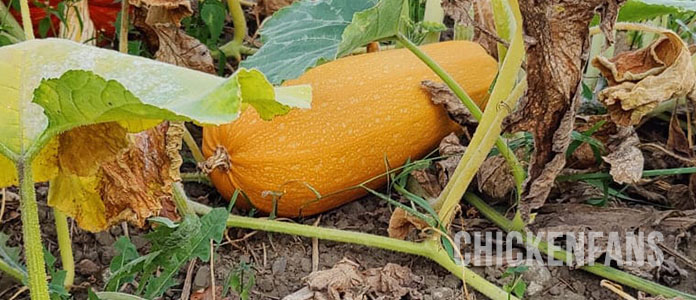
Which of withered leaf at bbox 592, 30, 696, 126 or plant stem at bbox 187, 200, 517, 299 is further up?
withered leaf at bbox 592, 30, 696, 126

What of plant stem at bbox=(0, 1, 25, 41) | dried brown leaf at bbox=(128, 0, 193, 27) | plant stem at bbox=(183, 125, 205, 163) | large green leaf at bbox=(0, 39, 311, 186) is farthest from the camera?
plant stem at bbox=(0, 1, 25, 41)

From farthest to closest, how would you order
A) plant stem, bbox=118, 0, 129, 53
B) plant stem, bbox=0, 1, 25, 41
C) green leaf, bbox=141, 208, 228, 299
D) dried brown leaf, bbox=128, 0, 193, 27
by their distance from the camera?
plant stem, bbox=0, 1, 25, 41, plant stem, bbox=118, 0, 129, 53, dried brown leaf, bbox=128, 0, 193, 27, green leaf, bbox=141, 208, 228, 299

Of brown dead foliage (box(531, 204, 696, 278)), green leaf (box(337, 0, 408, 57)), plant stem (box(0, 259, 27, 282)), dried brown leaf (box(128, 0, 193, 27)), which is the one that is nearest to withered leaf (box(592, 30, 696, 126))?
brown dead foliage (box(531, 204, 696, 278))

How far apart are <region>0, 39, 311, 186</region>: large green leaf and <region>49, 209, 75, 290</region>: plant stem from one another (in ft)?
1.22

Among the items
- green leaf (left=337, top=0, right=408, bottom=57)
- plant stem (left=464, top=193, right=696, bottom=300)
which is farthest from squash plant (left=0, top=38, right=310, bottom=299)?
plant stem (left=464, top=193, right=696, bottom=300)

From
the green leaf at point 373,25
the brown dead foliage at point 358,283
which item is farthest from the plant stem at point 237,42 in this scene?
the brown dead foliage at point 358,283

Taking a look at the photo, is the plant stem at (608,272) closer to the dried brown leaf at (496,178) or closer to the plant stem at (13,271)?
the dried brown leaf at (496,178)

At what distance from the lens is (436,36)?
2.08m

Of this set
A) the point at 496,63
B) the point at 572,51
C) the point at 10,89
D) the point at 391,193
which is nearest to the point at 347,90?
the point at 391,193

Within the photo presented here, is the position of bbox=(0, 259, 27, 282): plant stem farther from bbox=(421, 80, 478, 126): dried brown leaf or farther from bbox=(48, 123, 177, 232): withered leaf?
bbox=(421, 80, 478, 126): dried brown leaf

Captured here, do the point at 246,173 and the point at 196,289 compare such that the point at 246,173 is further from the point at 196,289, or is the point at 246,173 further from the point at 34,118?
the point at 34,118

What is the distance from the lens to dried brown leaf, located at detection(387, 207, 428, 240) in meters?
1.53

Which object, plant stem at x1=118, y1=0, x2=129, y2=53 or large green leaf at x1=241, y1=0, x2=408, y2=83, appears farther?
plant stem at x1=118, y1=0, x2=129, y2=53

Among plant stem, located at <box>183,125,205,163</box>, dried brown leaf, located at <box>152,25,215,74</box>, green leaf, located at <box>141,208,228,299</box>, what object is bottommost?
plant stem, located at <box>183,125,205,163</box>
